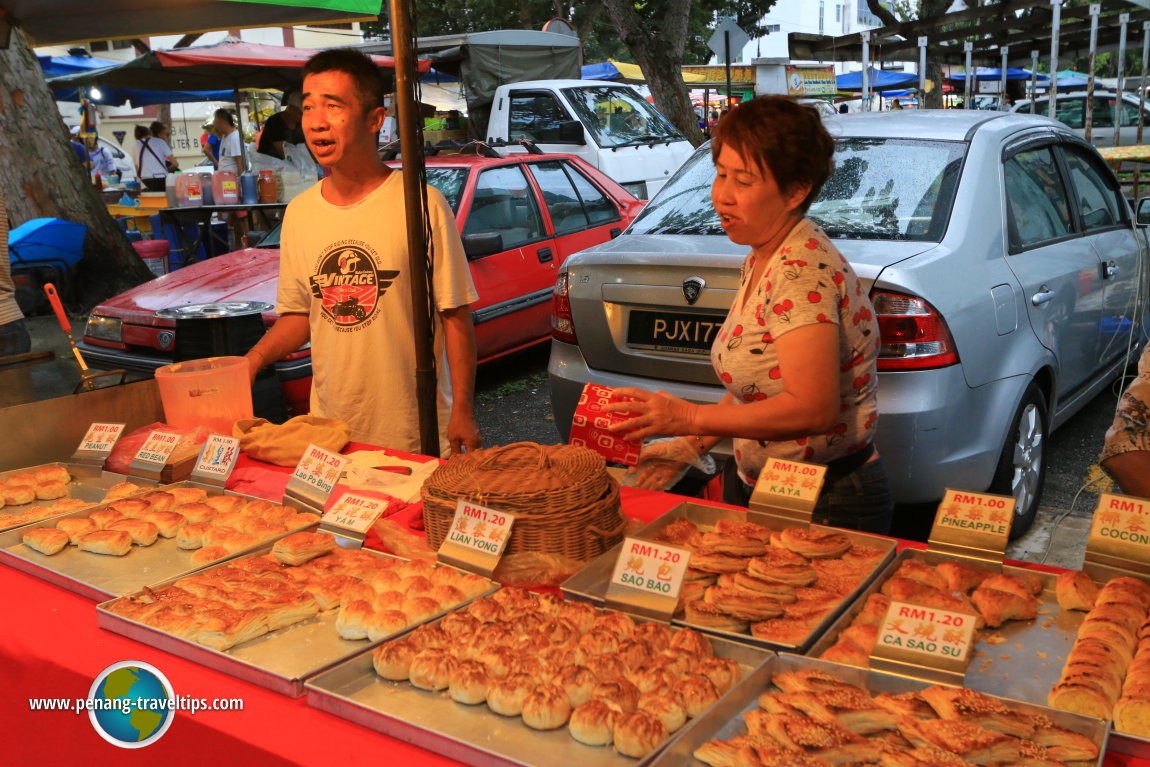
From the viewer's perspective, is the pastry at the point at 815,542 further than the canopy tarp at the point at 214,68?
No

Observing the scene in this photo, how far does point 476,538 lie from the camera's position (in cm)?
213

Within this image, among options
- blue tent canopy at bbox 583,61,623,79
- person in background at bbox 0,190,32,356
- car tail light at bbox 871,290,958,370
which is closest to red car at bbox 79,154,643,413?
person in background at bbox 0,190,32,356

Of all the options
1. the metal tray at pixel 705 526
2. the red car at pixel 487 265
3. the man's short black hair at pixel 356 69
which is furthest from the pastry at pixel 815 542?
the red car at pixel 487 265

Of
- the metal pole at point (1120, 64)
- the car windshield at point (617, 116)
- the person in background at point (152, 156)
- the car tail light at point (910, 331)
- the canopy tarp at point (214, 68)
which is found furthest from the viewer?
the person in background at point (152, 156)

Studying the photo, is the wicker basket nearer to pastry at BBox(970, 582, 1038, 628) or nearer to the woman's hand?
the woman's hand

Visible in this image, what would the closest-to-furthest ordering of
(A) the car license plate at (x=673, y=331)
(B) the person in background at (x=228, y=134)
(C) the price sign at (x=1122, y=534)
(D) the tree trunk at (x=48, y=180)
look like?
1. (C) the price sign at (x=1122, y=534)
2. (A) the car license plate at (x=673, y=331)
3. (D) the tree trunk at (x=48, y=180)
4. (B) the person in background at (x=228, y=134)

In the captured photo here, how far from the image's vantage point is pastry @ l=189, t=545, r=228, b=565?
88.5 inches

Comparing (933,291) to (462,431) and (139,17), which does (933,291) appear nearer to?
(462,431)

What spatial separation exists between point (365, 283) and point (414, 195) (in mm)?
359

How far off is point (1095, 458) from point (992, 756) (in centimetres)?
491

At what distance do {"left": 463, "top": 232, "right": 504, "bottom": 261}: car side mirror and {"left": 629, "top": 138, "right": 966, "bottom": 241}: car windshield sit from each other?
213 centimetres

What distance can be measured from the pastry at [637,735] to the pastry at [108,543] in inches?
55.0

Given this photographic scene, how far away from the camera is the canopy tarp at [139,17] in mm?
5234

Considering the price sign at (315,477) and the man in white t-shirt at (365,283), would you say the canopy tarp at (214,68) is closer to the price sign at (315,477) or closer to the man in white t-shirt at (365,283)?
the man in white t-shirt at (365,283)
